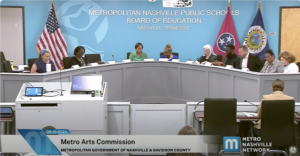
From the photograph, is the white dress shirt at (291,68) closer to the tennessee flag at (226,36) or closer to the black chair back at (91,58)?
the tennessee flag at (226,36)

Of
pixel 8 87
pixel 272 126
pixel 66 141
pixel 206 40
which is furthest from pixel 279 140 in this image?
pixel 206 40

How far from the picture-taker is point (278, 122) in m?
3.88

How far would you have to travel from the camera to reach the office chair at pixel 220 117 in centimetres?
390

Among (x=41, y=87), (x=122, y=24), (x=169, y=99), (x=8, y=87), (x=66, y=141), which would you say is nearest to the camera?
(x=66, y=141)

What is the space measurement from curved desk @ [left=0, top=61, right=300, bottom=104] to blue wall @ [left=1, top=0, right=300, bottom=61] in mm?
2513

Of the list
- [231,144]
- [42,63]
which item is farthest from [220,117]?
[42,63]

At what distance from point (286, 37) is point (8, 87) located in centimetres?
723

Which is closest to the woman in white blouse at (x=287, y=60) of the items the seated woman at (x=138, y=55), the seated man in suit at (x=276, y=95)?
the seated man in suit at (x=276, y=95)

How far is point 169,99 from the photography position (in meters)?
7.62

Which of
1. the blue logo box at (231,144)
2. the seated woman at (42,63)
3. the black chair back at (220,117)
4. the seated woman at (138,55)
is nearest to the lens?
the blue logo box at (231,144)

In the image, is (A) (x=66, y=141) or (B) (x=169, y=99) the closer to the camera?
(A) (x=66, y=141)

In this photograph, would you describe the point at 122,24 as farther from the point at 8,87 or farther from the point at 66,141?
the point at 66,141

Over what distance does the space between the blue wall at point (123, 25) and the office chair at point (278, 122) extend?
6.20m

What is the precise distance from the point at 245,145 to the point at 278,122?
43 cm
